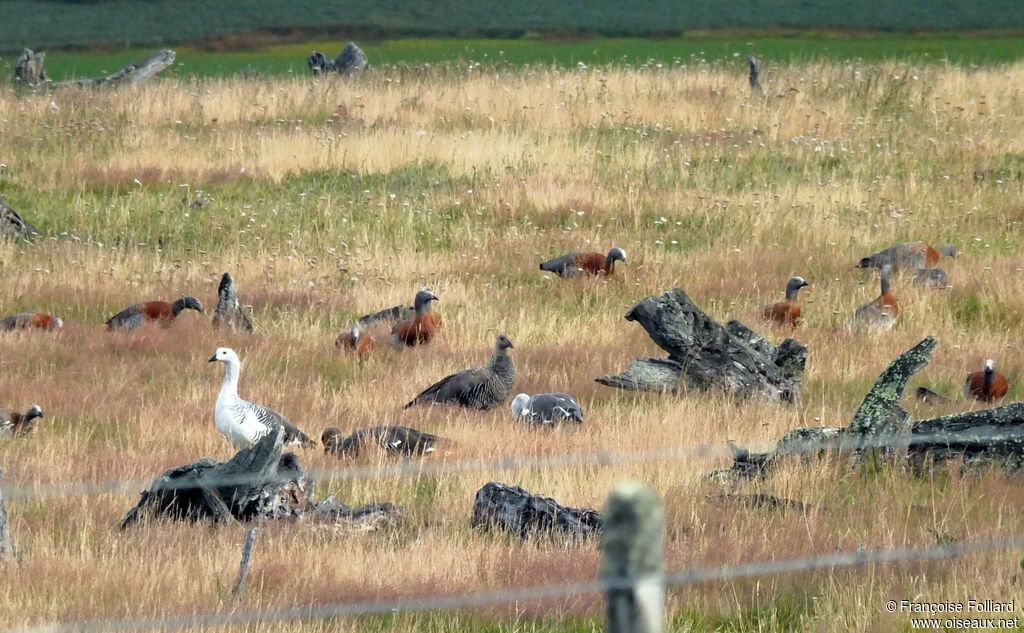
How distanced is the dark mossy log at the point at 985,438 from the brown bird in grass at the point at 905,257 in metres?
6.97

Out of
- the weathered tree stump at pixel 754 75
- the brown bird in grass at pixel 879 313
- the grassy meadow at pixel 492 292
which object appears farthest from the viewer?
the weathered tree stump at pixel 754 75

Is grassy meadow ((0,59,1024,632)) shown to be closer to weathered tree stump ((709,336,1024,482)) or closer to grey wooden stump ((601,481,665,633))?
weathered tree stump ((709,336,1024,482))

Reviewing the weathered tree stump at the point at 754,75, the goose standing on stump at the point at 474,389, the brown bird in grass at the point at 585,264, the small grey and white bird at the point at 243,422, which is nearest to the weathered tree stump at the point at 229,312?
the goose standing on stump at the point at 474,389

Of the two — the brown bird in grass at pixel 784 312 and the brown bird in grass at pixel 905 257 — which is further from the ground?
the brown bird in grass at pixel 905 257

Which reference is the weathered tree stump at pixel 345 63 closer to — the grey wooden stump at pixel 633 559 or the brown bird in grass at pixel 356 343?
the brown bird in grass at pixel 356 343

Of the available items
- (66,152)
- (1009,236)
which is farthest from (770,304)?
(66,152)

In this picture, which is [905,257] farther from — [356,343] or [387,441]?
[387,441]

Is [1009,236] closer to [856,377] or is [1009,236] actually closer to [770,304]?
[770,304]

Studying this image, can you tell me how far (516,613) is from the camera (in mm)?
5191

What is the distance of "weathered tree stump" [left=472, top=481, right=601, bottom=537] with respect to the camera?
240 inches

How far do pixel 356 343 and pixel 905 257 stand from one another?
6.40m

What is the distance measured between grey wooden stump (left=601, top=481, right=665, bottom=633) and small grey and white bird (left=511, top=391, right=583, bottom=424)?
608 cm

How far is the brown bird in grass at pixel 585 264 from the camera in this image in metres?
13.5

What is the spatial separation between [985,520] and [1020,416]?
853 millimetres
